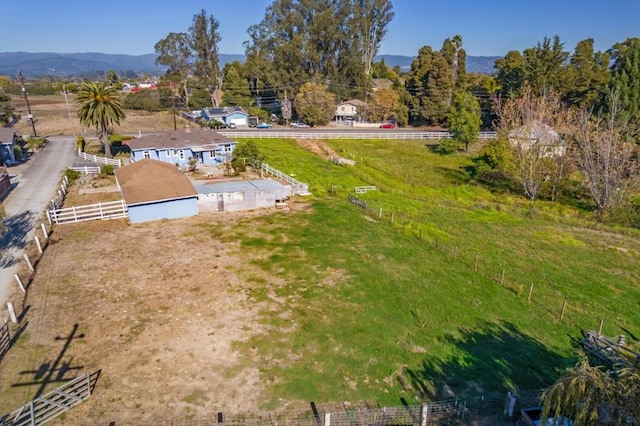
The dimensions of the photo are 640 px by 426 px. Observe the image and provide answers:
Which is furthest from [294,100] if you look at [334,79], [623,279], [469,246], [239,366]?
[239,366]

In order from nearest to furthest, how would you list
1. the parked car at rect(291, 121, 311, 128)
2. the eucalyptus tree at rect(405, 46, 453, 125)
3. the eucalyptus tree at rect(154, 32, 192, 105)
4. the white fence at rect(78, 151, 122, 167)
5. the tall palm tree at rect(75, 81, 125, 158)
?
1. the tall palm tree at rect(75, 81, 125, 158)
2. the white fence at rect(78, 151, 122, 167)
3. the parked car at rect(291, 121, 311, 128)
4. the eucalyptus tree at rect(405, 46, 453, 125)
5. the eucalyptus tree at rect(154, 32, 192, 105)

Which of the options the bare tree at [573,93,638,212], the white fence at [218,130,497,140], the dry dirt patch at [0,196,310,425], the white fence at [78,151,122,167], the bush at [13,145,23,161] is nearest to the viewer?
the dry dirt patch at [0,196,310,425]

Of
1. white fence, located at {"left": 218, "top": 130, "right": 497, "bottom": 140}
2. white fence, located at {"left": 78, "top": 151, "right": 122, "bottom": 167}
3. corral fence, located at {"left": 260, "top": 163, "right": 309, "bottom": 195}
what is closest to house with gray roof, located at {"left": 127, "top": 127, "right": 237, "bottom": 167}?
white fence, located at {"left": 78, "top": 151, "right": 122, "bottom": 167}

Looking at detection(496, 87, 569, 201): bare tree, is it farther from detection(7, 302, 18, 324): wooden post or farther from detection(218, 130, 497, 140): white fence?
detection(7, 302, 18, 324): wooden post

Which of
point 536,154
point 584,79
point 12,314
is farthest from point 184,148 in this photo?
point 584,79

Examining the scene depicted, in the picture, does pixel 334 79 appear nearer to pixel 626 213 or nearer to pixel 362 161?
pixel 362 161
